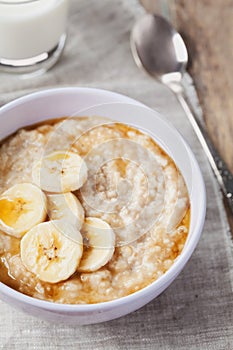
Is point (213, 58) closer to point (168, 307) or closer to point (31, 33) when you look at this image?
point (31, 33)

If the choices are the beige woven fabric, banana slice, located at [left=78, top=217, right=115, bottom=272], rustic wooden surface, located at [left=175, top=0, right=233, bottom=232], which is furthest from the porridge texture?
rustic wooden surface, located at [left=175, top=0, right=233, bottom=232]

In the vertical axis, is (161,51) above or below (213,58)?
above

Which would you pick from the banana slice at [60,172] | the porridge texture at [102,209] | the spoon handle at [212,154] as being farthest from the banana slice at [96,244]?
the spoon handle at [212,154]

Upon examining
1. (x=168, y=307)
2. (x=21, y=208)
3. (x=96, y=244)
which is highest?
(x=21, y=208)

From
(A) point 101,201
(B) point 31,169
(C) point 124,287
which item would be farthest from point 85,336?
(B) point 31,169

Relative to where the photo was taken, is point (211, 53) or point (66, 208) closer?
point (66, 208)

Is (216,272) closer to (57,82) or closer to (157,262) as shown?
(157,262)

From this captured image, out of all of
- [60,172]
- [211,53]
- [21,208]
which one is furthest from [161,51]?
[21,208]

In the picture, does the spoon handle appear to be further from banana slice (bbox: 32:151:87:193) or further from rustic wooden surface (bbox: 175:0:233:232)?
banana slice (bbox: 32:151:87:193)
